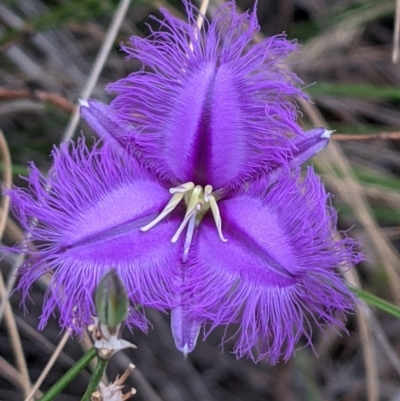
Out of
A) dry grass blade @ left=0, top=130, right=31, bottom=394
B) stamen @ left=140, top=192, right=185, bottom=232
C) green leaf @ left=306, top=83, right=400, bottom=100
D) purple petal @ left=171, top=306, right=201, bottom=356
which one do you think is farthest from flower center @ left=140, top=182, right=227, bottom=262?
green leaf @ left=306, top=83, right=400, bottom=100

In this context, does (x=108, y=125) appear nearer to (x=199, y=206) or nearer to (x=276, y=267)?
(x=199, y=206)

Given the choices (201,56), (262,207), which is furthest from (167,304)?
(201,56)

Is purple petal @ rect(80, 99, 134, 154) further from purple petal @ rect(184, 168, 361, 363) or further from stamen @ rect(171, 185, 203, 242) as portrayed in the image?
purple petal @ rect(184, 168, 361, 363)

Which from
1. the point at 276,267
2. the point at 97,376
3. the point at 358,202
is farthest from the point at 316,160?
the point at 97,376

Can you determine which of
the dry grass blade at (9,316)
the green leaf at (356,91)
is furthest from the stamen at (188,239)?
the green leaf at (356,91)

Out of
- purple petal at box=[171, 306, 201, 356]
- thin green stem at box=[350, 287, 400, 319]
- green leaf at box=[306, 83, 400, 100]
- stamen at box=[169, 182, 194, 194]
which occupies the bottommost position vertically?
thin green stem at box=[350, 287, 400, 319]

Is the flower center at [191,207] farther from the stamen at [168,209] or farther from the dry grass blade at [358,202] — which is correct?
the dry grass blade at [358,202]

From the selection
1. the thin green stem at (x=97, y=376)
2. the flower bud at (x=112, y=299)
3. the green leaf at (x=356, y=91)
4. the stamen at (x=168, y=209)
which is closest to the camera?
the flower bud at (x=112, y=299)
